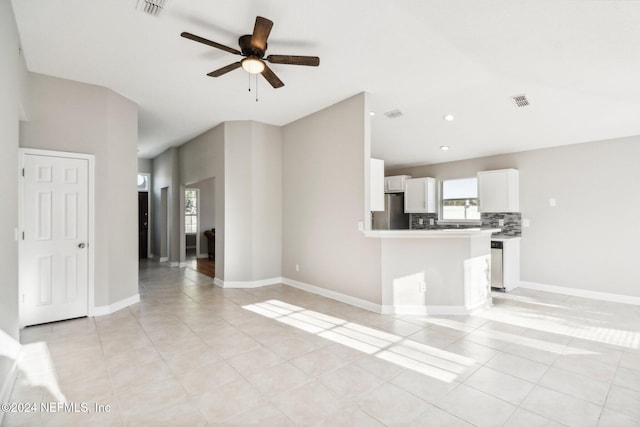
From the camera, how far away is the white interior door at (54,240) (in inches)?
141

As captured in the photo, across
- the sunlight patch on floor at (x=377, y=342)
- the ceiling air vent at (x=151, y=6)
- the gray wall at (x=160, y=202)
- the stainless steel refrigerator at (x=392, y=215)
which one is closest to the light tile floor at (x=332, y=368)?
the sunlight patch on floor at (x=377, y=342)

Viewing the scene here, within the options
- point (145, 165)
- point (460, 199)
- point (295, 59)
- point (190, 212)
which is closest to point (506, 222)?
point (460, 199)

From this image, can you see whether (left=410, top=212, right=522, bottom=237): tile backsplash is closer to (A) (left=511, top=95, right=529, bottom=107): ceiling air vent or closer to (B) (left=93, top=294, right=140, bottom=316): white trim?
(A) (left=511, top=95, right=529, bottom=107): ceiling air vent

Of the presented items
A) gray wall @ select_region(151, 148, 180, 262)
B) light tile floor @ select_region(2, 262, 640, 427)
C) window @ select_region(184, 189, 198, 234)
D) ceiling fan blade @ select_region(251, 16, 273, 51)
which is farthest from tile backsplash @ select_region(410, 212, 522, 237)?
window @ select_region(184, 189, 198, 234)

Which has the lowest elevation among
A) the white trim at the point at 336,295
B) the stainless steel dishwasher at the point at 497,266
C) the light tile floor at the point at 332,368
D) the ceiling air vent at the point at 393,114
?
the light tile floor at the point at 332,368

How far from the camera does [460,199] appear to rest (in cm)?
679

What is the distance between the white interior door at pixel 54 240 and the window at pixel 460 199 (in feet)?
21.2

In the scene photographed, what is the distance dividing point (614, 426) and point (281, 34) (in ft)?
12.3

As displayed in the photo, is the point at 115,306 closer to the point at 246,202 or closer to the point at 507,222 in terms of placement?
the point at 246,202

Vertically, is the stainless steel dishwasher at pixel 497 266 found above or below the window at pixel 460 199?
below

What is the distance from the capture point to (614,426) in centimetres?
192

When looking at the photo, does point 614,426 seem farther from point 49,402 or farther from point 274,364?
point 49,402

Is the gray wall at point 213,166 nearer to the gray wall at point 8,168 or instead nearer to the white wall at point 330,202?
the white wall at point 330,202

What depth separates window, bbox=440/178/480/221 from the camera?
6.58 m
